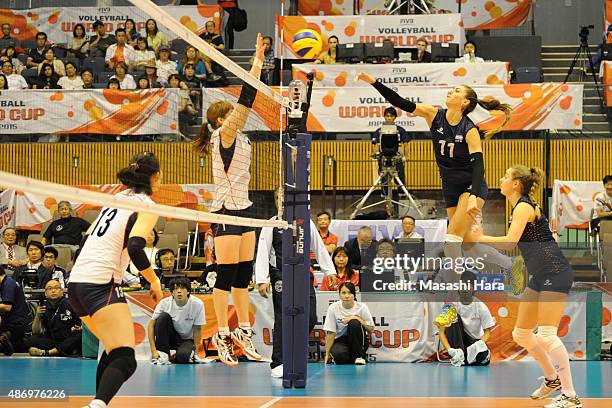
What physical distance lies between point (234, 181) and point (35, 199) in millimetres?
12511

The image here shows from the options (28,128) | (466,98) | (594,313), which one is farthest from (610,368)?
(28,128)

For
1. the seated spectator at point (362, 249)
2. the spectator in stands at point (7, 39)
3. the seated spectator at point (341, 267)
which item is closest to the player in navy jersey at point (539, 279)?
the seated spectator at point (341, 267)

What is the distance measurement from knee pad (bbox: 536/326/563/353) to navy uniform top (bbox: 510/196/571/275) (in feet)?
1.81

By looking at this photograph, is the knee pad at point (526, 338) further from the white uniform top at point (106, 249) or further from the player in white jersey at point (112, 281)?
the white uniform top at point (106, 249)

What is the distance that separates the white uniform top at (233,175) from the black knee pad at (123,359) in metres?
2.08

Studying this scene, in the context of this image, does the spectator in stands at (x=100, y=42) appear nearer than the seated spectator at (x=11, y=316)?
No

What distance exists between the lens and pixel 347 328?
14.1m

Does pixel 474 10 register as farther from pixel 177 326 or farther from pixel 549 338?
pixel 549 338

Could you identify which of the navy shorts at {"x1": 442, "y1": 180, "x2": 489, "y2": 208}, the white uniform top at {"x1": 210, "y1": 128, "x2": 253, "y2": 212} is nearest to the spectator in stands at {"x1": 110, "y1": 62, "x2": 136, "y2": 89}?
the navy shorts at {"x1": 442, "y1": 180, "x2": 489, "y2": 208}

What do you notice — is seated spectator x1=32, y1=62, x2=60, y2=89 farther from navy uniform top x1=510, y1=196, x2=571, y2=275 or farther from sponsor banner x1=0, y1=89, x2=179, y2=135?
navy uniform top x1=510, y1=196, x2=571, y2=275

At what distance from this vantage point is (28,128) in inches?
821

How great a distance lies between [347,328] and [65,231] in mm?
6788

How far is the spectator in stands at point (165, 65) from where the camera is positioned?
872 inches

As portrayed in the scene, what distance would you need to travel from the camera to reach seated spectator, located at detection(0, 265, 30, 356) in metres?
15.0
